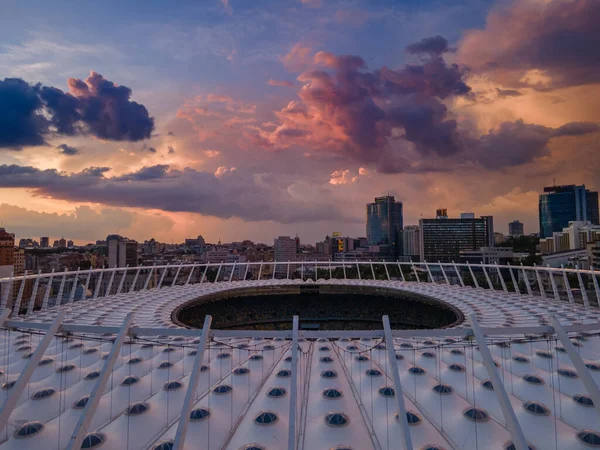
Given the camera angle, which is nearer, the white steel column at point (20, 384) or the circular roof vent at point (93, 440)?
the white steel column at point (20, 384)

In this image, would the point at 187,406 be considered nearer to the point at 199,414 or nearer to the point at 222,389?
the point at 199,414

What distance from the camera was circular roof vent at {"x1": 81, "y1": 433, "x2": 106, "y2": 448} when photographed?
15.8 metres

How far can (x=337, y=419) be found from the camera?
17.4 metres

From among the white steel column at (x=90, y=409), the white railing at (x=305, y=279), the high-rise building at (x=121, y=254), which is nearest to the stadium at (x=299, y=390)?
the white steel column at (x=90, y=409)

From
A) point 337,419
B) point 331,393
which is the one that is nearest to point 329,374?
point 331,393

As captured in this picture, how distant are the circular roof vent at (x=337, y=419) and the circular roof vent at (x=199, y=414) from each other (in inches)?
237

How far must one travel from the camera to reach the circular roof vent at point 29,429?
652 inches

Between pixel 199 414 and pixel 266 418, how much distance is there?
3402 millimetres

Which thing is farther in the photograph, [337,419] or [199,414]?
[199,414]

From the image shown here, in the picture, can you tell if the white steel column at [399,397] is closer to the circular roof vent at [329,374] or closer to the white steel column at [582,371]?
the white steel column at [582,371]

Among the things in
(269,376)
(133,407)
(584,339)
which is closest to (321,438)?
(269,376)

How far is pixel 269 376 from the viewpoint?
22906mm

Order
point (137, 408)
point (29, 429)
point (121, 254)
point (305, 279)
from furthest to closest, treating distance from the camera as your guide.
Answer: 1. point (121, 254)
2. point (305, 279)
3. point (137, 408)
4. point (29, 429)

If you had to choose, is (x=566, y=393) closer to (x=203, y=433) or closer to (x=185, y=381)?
(x=203, y=433)
